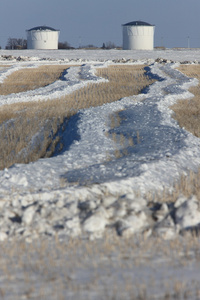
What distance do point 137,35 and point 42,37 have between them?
15.4 meters

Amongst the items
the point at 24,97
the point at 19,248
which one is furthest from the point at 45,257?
the point at 24,97

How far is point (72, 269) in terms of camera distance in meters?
3.92

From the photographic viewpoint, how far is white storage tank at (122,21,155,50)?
7269 cm

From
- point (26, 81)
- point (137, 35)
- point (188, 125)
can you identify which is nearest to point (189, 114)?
point (188, 125)

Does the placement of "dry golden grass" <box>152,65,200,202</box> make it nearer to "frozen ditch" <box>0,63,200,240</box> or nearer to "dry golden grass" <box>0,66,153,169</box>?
"frozen ditch" <box>0,63,200,240</box>

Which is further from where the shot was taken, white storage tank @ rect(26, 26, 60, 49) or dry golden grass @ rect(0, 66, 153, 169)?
white storage tank @ rect(26, 26, 60, 49)

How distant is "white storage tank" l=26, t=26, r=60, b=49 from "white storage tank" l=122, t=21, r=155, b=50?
1190 cm

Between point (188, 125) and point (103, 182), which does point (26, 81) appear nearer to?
point (188, 125)

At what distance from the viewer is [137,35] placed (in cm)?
7312

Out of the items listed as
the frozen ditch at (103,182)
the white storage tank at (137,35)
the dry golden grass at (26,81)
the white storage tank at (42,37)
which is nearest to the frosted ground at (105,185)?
the frozen ditch at (103,182)

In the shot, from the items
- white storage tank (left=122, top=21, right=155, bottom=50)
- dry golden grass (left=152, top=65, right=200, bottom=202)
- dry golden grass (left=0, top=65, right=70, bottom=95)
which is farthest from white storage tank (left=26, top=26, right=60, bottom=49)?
dry golden grass (left=152, top=65, right=200, bottom=202)

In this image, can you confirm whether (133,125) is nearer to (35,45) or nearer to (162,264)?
(162,264)

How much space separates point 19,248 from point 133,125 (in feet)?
24.5

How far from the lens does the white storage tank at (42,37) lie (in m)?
74.7
